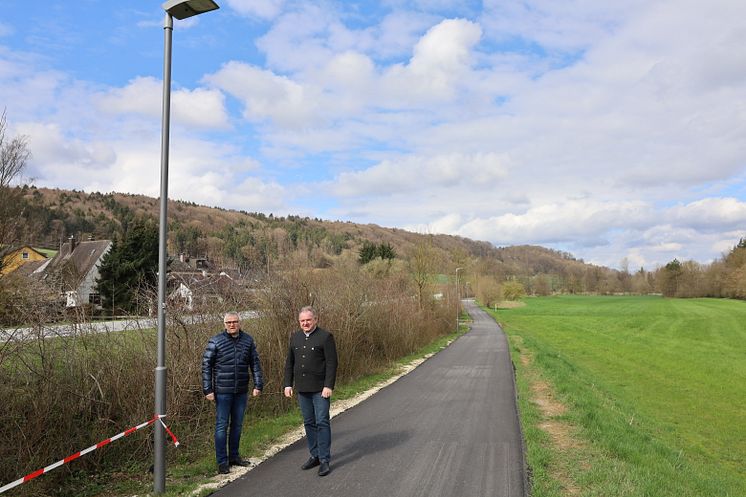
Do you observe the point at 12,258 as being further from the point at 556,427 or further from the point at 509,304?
the point at 509,304

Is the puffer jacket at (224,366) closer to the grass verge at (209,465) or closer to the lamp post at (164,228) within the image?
the lamp post at (164,228)

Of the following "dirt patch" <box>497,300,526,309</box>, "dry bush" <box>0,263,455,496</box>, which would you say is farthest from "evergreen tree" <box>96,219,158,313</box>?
"dirt patch" <box>497,300,526,309</box>

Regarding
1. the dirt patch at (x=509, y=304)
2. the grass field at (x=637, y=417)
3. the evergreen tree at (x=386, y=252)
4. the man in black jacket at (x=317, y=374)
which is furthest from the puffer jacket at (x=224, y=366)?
the dirt patch at (x=509, y=304)

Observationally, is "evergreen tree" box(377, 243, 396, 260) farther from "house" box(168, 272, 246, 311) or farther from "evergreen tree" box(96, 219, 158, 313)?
"house" box(168, 272, 246, 311)

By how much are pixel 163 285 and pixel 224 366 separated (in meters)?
1.36

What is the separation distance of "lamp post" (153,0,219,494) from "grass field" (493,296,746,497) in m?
→ 4.44

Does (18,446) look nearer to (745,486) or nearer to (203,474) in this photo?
(203,474)

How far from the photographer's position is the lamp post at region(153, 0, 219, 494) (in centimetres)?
607

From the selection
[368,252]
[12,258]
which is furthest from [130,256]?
[12,258]

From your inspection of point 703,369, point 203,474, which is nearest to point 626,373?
point 703,369

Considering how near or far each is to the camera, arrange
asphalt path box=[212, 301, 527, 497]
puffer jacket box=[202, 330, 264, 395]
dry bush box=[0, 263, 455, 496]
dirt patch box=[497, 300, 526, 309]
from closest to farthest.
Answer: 1. dry bush box=[0, 263, 455, 496]
2. asphalt path box=[212, 301, 527, 497]
3. puffer jacket box=[202, 330, 264, 395]
4. dirt patch box=[497, 300, 526, 309]

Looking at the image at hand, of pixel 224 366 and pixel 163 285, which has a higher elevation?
pixel 163 285

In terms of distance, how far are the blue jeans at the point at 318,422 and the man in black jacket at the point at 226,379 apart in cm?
67

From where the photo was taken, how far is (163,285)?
6234 millimetres
